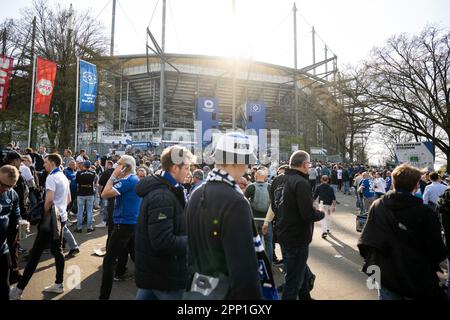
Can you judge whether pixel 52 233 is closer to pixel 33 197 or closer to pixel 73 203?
pixel 33 197

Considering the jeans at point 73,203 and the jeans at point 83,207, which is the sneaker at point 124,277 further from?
the jeans at point 73,203

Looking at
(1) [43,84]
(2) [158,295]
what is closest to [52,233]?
(2) [158,295]

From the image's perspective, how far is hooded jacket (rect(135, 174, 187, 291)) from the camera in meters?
1.99

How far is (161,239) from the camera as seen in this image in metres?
1.97

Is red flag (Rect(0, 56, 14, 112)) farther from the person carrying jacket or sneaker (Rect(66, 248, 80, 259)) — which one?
the person carrying jacket

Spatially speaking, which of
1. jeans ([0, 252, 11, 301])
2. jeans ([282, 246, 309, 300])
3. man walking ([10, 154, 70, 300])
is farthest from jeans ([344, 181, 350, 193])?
jeans ([0, 252, 11, 301])

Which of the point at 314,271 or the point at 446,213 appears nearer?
the point at 446,213

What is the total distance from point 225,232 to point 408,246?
1.44m

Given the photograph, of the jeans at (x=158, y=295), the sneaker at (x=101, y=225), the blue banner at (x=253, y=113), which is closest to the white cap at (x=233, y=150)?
the jeans at (x=158, y=295)

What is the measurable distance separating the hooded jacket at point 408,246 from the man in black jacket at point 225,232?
1.20 metres

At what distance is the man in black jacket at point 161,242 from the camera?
1993mm

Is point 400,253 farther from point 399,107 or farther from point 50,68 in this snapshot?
point 399,107

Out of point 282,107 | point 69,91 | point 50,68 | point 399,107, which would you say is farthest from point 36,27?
point 282,107

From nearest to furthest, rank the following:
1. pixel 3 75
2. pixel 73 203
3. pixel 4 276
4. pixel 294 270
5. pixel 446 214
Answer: pixel 4 276 → pixel 294 270 → pixel 446 214 → pixel 73 203 → pixel 3 75
